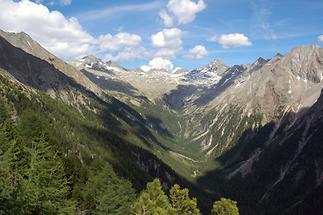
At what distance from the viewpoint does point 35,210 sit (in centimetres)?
3703

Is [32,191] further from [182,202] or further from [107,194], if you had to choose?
[182,202]

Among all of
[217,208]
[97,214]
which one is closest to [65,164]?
[97,214]

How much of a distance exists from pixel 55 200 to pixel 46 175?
2.30 m

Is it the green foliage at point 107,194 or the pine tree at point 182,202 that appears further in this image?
the pine tree at point 182,202

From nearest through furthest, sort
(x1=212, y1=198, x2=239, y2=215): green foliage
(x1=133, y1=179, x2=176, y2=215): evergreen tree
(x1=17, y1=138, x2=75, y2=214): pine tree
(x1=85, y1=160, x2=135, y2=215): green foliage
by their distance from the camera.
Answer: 1. (x1=17, y1=138, x2=75, y2=214): pine tree
2. (x1=133, y1=179, x2=176, y2=215): evergreen tree
3. (x1=85, y1=160, x2=135, y2=215): green foliage
4. (x1=212, y1=198, x2=239, y2=215): green foliage

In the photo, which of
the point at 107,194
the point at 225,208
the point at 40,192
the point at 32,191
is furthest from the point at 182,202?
the point at 32,191

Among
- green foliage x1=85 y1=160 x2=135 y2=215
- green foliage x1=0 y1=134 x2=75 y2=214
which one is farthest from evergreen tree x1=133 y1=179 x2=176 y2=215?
green foliage x1=0 y1=134 x2=75 y2=214

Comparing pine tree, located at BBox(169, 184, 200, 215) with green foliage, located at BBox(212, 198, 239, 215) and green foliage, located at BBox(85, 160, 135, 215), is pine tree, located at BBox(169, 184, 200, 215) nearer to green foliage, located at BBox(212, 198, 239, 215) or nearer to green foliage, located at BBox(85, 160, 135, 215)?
green foliage, located at BBox(212, 198, 239, 215)

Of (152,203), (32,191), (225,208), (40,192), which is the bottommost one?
(225,208)

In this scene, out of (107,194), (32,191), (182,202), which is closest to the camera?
(32,191)

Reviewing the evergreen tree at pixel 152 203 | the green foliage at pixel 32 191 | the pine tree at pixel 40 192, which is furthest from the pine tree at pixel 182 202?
the pine tree at pixel 40 192

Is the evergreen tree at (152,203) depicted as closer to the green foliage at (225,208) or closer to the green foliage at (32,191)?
the green foliage at (225,208)

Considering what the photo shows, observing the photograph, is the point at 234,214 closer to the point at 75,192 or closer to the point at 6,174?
the point at 75,192

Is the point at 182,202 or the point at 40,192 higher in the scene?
the point at 40,192
